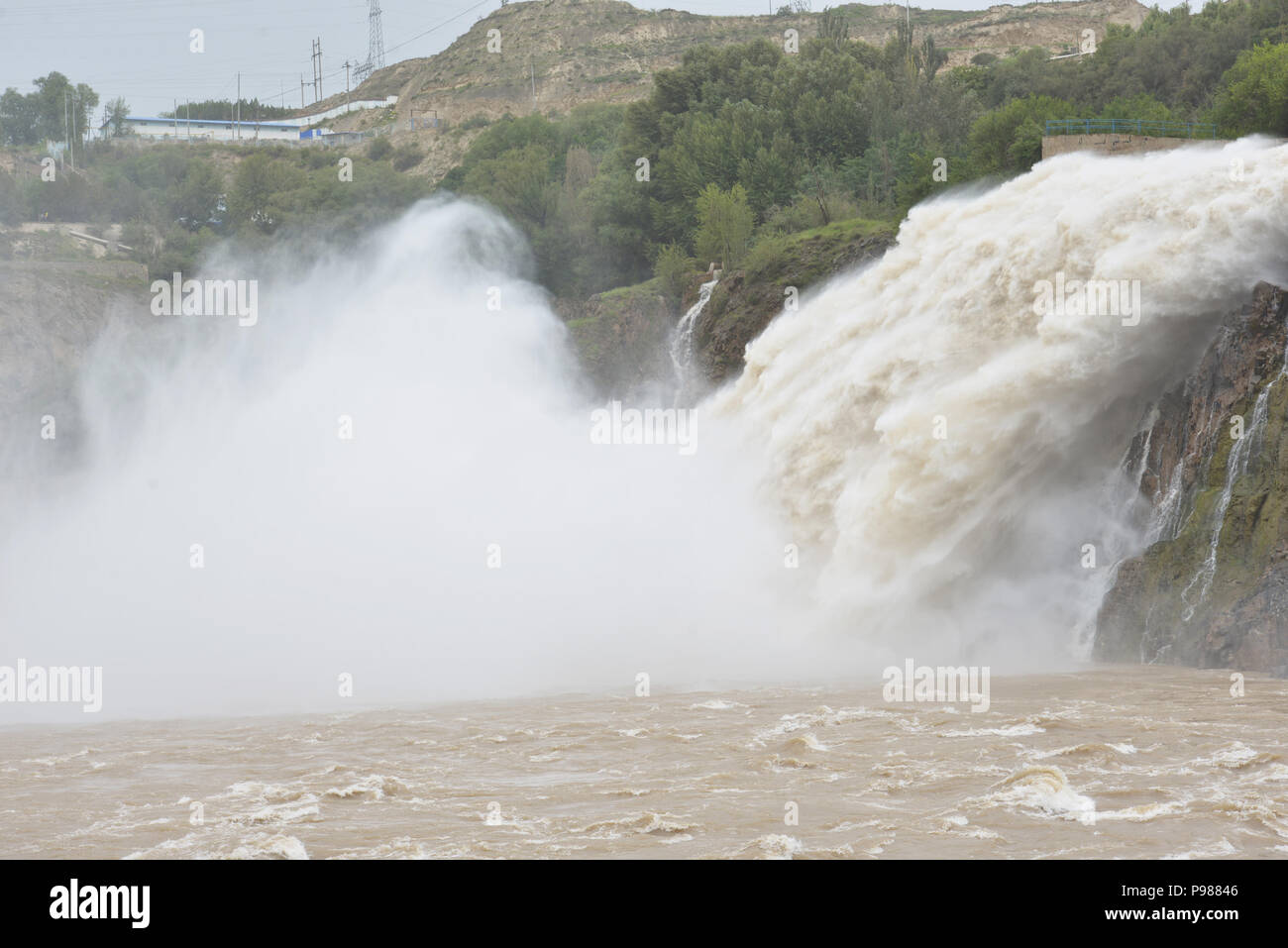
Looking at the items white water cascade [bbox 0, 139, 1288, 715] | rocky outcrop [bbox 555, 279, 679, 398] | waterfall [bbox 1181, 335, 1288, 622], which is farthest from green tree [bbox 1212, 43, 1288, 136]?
rocky outcrop [bbox 555, 279, 679, 398]

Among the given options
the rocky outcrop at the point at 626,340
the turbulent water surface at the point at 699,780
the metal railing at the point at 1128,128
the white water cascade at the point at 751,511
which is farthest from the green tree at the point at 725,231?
the turbulent water surface at the point at 699,780

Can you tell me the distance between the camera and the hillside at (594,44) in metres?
108

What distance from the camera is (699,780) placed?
14.3 m

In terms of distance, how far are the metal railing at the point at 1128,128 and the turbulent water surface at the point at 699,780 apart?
21.8 meters

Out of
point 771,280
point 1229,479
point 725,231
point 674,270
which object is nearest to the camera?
point 1229,479

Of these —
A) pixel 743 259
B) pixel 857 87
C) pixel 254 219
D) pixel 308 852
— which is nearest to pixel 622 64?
pixel 254 219

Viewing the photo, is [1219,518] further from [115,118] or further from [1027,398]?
[115,118]

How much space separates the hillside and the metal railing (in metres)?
70.9

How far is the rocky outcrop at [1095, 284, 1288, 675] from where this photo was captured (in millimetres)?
20375

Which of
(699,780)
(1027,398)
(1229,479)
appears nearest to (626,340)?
(1027,398)

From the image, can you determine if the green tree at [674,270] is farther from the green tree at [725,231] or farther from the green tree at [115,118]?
the green tree at [115,118]

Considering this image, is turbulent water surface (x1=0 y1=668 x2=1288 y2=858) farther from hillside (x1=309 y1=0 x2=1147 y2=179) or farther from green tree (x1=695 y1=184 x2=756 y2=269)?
hillside (x1=309 y1=0 x2=1147 y2=179)

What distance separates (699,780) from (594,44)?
12318cm
